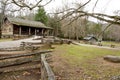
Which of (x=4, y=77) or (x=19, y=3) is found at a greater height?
(x=19, y=3)

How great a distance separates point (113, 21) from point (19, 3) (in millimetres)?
4069

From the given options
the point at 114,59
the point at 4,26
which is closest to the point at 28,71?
the point at 114,59

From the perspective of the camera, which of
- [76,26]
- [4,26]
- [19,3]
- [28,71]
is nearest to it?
[19,3]

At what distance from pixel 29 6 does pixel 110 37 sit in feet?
223

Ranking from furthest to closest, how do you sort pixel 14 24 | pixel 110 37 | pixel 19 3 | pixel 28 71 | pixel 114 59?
1. pixel 110 37
2. pixel 14 24
3. pixel 114 59
4. pixel 28 71
5. pixel 19 3

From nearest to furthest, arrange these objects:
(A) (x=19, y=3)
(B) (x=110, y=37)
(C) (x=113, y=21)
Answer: (C) (x=113, y=21), (A) (x=19, y=3), (B) (x=110, y=37)

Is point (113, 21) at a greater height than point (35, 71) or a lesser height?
greater

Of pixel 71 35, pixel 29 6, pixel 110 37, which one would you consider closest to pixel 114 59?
pixel 29 6

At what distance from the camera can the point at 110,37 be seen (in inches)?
2844

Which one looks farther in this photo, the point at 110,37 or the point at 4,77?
the point at 110,37

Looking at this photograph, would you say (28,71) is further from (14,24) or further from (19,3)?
(14,24)

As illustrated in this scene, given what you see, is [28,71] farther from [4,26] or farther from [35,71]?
[4,26]

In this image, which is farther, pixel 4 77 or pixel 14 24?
pixel 14 24

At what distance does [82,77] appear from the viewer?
760 centimetres
